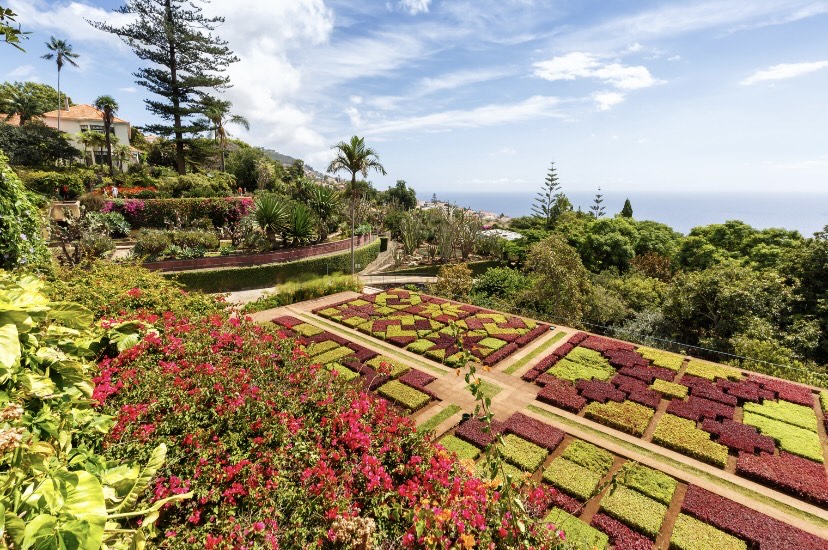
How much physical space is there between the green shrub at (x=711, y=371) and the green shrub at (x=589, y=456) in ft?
21.5

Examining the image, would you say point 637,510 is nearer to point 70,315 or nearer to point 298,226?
point 70,315

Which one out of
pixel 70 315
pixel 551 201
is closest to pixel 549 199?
pixel 551 201

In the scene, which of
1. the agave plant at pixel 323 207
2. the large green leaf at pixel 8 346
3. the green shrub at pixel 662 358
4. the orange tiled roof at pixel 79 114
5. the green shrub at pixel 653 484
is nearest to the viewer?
the large green leaf at pixel 8 346

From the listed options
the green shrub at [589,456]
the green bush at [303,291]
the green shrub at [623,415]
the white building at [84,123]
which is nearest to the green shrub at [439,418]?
the green shrub at [589,456]

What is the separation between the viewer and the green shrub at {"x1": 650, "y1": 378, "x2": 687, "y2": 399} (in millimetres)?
11719

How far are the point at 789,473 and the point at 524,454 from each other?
6.07m

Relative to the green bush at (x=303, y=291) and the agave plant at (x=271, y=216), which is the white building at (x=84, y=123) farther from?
the green bush at (x=303, y=291)

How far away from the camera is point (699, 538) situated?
6969 mm

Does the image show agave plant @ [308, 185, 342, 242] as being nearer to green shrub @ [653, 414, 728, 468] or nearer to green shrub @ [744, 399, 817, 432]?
green shrub @ [653, 414, 728, 468]

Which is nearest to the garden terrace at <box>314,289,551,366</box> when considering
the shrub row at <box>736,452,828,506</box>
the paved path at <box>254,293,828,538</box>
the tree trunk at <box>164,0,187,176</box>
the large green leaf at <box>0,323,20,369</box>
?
the paved path at <box>254,293,828,538</box>

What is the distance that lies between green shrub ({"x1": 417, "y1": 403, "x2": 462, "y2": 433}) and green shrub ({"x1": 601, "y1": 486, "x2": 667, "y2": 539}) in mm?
4122

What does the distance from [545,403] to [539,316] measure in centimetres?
805

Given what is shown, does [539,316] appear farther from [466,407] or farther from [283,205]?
[283,205]

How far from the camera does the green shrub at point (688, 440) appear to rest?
359 inches
